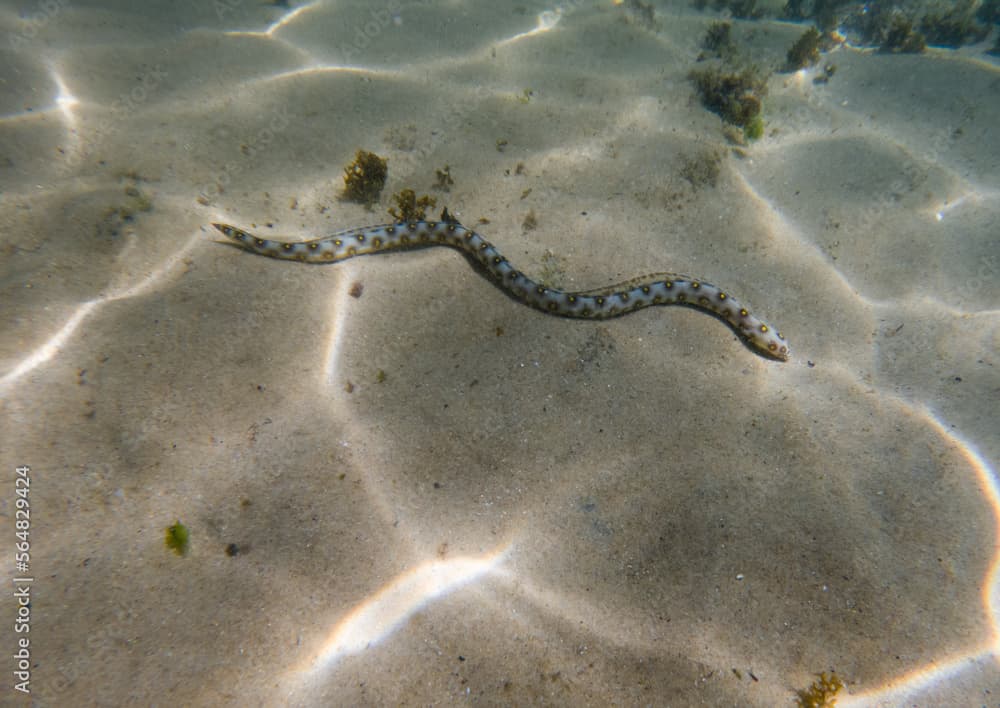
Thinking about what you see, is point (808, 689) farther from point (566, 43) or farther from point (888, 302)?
point (566, 43)

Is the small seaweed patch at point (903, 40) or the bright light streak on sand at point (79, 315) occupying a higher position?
the small seaweed patch at point (903, 40)

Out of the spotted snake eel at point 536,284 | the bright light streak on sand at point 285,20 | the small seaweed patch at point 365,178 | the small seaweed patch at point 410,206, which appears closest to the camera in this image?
the spotted snake eel at point 536,284

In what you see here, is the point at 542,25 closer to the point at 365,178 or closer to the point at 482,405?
the point at 365,178

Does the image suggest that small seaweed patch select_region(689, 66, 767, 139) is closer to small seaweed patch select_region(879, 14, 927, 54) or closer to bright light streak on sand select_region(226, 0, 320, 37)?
small seaweed patch select_region(879, 14, 927, 54)

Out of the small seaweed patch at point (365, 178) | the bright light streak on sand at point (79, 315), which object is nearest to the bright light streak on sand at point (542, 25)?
the small seaweed patch at point (365, 178)

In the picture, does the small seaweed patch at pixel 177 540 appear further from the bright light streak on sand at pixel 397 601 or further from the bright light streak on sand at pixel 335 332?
the bright light streak on sand at pixel 335 332

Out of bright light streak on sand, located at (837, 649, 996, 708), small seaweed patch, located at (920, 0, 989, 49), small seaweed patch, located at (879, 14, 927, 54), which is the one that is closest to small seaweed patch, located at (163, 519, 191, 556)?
bright light streak on sand, located at (837, 649, 996, 708)
